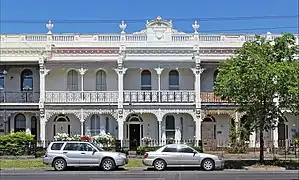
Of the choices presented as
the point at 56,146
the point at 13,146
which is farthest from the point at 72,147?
the point at 13,146

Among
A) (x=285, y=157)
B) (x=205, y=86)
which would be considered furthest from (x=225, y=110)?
(x=285, y=157)

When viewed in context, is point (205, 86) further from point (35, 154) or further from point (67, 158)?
point (67, 158)

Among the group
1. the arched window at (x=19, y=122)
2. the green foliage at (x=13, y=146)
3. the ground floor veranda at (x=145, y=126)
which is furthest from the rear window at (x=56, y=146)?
the arched window at (x=19, y=122)

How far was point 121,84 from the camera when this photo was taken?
126ft

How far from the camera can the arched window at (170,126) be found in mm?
40781

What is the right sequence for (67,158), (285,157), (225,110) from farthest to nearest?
(225,110)
(285,157)
(67,158)

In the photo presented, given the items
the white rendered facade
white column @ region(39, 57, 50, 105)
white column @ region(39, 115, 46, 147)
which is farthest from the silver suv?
white column @ region(39, 57, 50, 105)

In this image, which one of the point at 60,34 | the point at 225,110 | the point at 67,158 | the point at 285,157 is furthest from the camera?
the point at 60,34

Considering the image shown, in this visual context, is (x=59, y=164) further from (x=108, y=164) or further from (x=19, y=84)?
(x=19, y=84)

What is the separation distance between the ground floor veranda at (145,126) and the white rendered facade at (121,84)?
0.25ft

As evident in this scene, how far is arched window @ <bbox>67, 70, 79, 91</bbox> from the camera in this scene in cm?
4106

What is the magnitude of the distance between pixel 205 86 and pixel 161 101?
4002 millimetres

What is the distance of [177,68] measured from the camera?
39594mm

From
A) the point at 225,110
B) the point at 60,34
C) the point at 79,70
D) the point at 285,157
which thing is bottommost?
the point at 285,157
